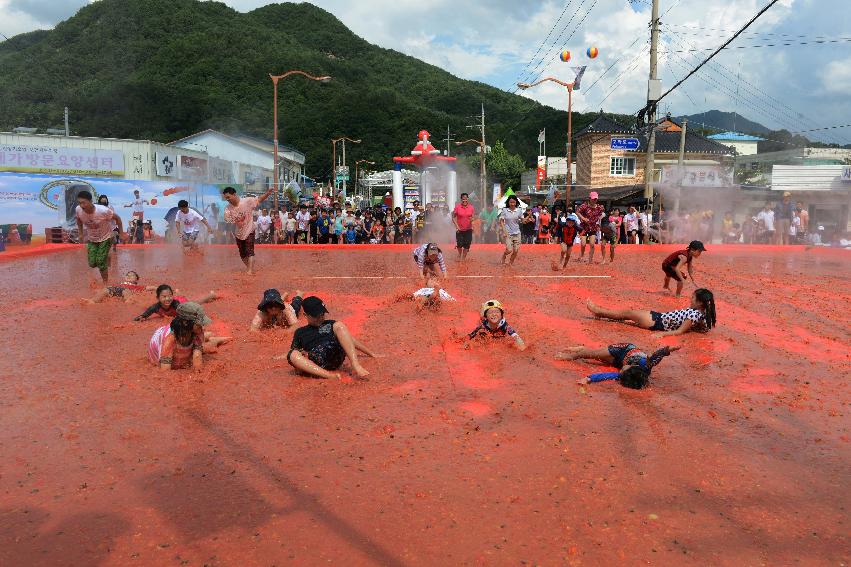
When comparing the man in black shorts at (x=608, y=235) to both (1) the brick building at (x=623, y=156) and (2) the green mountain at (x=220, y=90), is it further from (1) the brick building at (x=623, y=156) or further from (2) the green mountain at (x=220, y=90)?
(2) the green mountain at (x=220, y=90)

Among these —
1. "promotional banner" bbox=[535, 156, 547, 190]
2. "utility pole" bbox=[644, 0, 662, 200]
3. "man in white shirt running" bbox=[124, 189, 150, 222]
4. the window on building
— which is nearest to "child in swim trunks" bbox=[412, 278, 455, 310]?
"utility pole" bbox=[644, 0, 662, 200]

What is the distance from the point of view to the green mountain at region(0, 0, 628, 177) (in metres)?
64.1

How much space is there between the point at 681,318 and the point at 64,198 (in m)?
24.7

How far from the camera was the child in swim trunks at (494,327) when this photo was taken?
809 centimetres

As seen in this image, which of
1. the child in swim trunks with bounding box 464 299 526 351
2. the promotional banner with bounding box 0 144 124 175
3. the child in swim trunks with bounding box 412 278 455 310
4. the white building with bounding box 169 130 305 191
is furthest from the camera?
the white building with bounding box 169 130 305 191

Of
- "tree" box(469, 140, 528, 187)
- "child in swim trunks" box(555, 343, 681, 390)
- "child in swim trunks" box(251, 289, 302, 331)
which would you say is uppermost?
"tree" box(469, 140, 528, 187)

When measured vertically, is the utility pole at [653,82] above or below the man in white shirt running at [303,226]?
above

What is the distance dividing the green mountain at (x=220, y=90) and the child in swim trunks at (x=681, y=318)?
62.5m

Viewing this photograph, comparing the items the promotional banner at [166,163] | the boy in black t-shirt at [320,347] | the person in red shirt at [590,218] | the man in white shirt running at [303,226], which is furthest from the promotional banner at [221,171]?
the boy in black t-shirt at [320,347]

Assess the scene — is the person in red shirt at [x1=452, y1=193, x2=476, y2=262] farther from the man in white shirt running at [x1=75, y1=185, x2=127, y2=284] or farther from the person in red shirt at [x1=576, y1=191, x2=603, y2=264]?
the man in white shirt running at [x1=75, y1=185, x2=127, y2=284]

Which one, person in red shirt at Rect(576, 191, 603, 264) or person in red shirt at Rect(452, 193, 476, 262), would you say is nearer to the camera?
person in red shirt at Rect(576, 191, 603, 264)

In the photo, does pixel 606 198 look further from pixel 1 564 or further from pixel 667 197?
pixel 1 564

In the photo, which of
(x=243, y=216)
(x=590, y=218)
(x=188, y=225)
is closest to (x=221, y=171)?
(x=188, y=225)

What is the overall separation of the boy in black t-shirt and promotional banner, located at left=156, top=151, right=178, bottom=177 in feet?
104
